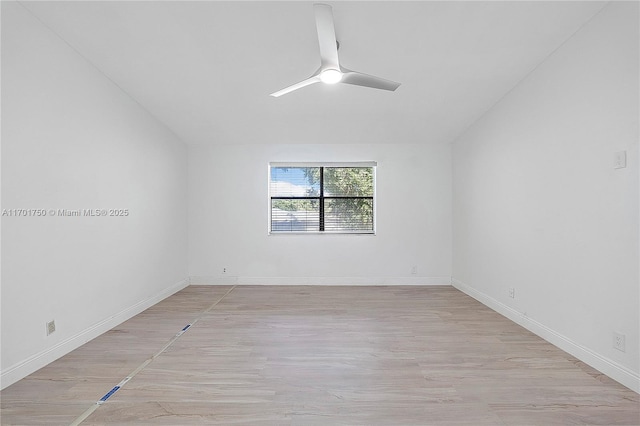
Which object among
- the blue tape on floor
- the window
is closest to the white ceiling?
the window

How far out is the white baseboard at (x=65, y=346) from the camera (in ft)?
6.51

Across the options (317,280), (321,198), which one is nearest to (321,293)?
(317,280)

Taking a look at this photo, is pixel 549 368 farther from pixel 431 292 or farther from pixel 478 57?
pixel 478 57

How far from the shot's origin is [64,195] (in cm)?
247

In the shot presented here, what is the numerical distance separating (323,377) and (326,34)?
229 cm

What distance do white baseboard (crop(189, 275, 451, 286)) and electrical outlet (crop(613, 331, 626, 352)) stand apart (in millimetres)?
2886

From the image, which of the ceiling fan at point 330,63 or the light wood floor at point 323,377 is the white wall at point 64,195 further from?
the ceiling fan at point 330,63

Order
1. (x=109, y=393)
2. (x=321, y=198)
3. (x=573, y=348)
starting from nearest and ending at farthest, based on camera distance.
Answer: (x=109, y=393) → (x=573, y=348) → (x=321, y=198)

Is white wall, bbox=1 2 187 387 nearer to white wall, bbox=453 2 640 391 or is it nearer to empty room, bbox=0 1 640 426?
empty room, bbox=0 1 640 426

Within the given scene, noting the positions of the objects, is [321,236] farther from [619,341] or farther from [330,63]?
[619,341]

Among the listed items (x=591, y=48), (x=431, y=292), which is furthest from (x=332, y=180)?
(x=591, y=48)

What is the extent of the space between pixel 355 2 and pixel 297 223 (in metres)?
3.44

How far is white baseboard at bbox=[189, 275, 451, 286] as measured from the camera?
16.1 ft

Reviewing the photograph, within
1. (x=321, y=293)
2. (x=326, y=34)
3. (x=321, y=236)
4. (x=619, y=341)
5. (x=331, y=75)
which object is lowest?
(x=321, y=293)
